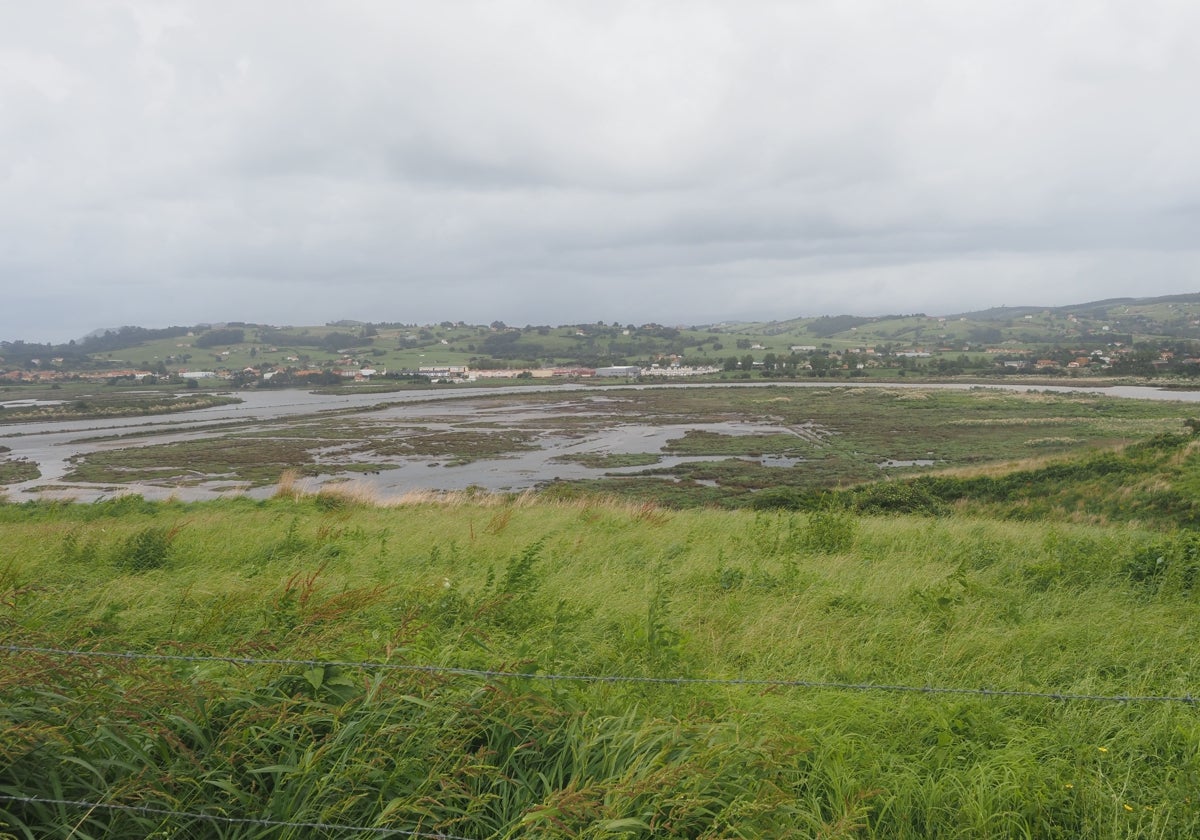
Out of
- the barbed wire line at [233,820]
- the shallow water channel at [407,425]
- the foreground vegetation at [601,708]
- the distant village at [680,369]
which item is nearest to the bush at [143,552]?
the foreground vegetation at [601,708]

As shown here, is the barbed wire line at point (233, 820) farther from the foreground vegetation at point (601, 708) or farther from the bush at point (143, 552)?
the bush at point (143, 552)

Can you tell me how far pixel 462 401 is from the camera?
10088 centimetres

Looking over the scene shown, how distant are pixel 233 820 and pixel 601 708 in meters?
1.83

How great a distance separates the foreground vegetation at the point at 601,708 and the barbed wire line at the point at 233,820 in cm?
3

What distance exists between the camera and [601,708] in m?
3.74

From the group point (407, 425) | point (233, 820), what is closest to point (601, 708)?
point (233, 820)

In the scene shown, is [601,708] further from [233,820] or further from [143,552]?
[143,552]

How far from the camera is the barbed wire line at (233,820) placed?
107 inches

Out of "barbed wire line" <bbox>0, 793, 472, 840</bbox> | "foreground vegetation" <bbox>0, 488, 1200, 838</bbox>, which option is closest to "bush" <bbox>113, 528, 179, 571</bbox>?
"foreground vegetation" <bbox>0, 488, 1200, 838</bbox>

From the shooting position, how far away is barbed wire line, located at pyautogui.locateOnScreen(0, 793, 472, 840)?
273cm

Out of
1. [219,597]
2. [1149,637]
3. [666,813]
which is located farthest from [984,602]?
[219,597]

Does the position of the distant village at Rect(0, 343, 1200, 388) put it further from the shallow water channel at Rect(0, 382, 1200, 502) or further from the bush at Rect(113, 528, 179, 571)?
the bush at Rect(113, 528, 179, 571)

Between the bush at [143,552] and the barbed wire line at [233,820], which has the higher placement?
the barbed wire line at [233,820]

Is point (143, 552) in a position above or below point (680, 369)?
above
